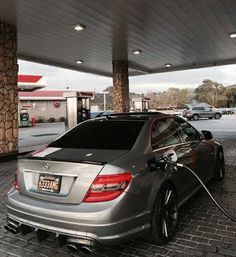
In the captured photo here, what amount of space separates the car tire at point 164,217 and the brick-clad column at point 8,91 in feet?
22.1

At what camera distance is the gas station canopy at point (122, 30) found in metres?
7.80

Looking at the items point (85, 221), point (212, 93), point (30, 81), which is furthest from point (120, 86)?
point (212, 93)

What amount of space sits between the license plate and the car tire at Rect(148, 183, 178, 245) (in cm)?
106

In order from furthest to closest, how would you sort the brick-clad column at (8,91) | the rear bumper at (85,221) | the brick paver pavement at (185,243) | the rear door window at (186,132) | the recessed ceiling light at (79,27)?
the recessed ceiling light at (79,27) → the brick-clad column at (8,91) → the rear door window at (186,132) → the brick paver pavement at (185,243) → the rear bumper at (85,221)

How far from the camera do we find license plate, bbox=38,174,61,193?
3004mm

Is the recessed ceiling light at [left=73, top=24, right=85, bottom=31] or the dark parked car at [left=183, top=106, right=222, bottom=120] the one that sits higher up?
the recessed ceiling light at [left=73, top=24, right=85, bottom=31]

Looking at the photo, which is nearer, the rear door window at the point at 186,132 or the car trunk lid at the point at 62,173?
the car trunk lid at the point at 62,173

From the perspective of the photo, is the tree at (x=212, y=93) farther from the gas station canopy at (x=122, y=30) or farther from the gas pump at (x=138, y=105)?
the gas station canopy at (x=122, y=30)

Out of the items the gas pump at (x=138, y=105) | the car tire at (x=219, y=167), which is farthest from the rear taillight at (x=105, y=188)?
the gas pump at (x=138, y=105)

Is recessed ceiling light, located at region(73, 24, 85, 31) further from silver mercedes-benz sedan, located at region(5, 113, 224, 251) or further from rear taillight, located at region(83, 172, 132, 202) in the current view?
rear taillight, located at region(83, 172, 132, 202)

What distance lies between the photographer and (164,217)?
344cm

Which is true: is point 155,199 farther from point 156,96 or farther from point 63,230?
point 156,96

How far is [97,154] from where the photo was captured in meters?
3.23

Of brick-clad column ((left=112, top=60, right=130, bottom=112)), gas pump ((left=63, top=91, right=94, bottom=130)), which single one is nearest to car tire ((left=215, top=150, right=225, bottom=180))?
gas pump ((left=63, top=91, right=94, bottom=130))
